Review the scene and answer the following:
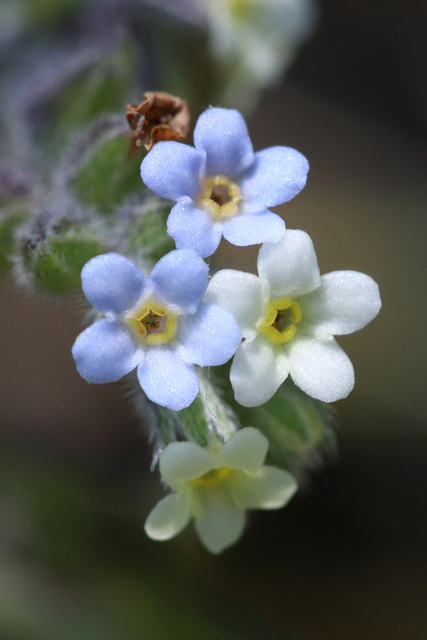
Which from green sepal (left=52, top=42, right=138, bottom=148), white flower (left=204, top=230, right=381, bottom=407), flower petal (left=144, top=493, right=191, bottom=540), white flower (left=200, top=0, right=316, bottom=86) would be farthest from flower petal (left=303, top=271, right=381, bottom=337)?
white flower (left=200, top=0, right=316, bottom=86)

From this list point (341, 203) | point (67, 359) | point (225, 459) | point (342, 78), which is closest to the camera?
point (225, 459)

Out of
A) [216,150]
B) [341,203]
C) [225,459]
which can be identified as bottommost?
[225,459]

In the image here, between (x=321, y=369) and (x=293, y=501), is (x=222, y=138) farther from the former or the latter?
(x=293, y=501)

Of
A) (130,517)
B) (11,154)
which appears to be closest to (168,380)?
(11,154)

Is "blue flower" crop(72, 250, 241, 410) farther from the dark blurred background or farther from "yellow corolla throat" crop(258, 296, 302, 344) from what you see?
the dark blurred background

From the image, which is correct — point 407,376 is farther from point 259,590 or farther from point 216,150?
point 216,150

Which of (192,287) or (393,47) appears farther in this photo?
(393,47)

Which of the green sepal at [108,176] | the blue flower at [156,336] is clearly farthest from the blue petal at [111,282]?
the green sepal at [108,176]

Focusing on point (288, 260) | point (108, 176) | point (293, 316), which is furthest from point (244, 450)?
point (108, 176)
